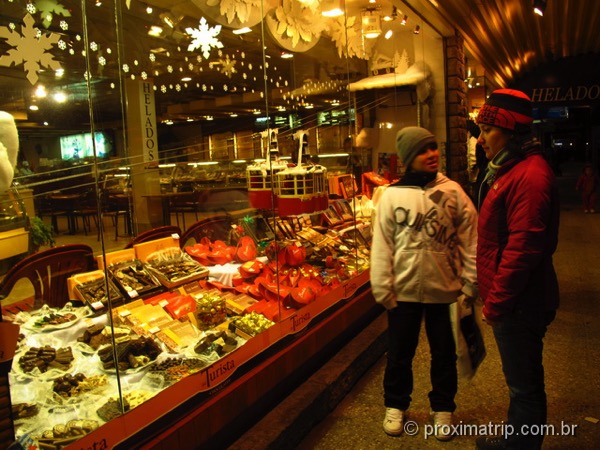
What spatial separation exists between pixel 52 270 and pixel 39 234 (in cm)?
37

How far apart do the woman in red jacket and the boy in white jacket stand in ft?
1.18

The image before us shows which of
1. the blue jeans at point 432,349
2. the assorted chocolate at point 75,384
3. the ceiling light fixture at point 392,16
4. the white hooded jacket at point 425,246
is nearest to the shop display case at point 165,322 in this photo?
the assorted chocolate at point 75,384

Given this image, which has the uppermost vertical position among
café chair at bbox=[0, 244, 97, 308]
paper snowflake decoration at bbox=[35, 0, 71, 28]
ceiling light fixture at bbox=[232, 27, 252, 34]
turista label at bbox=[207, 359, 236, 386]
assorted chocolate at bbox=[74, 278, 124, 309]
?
ceiling light fixture at bbox=[232, 27, 252, 34]

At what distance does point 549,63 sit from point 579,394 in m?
13.0

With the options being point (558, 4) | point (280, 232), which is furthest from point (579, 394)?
point (558, 4)

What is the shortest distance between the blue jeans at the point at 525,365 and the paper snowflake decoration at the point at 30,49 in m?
2.86

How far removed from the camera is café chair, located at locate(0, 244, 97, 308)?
3.20 m

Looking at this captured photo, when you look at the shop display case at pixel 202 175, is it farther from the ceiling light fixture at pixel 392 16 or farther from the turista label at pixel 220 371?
the ceiling light fixture at pixel 392 16

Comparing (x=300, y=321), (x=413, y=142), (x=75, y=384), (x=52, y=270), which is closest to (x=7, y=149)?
(x=75, y=384)

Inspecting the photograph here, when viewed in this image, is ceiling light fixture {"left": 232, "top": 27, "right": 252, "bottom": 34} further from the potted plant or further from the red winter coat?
the red winter coat

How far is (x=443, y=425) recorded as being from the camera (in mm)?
2994

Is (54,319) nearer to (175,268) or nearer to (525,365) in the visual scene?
(175,268)

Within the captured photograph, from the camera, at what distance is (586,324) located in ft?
15.7

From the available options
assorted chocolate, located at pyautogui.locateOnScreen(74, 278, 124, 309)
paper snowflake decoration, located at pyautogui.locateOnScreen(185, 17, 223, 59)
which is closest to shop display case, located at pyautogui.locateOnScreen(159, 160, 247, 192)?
paper snowflake decoration, located at pyautogui.locateOnScreen(185, 17, 223, 59)
